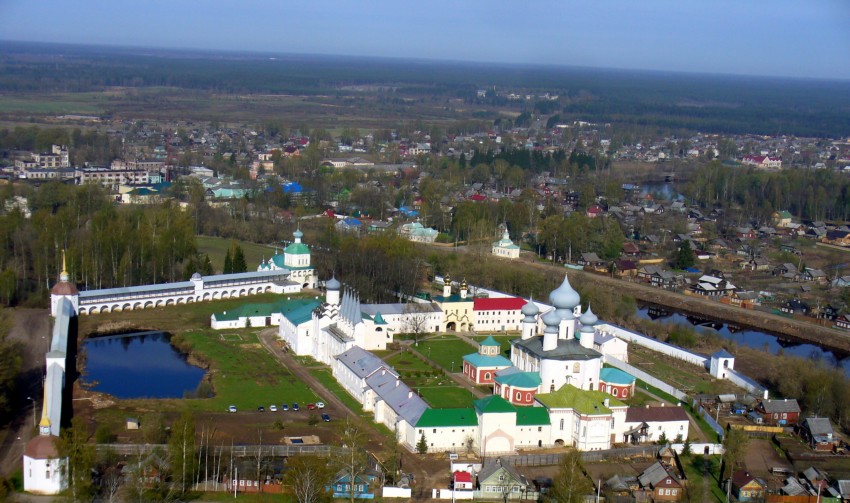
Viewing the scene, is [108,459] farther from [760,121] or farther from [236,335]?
[760,121]

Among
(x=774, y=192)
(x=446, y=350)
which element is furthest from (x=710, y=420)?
(x=774, y=192)

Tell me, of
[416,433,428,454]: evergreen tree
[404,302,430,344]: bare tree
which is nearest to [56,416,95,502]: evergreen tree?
[416,433,428,454]: evergreen tree

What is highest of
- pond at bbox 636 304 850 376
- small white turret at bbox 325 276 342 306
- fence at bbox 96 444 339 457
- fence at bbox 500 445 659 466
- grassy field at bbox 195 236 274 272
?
small white turret at bbox 325 276 342 306

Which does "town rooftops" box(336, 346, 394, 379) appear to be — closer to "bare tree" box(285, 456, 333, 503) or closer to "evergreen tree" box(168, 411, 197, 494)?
"bare tree" box(285, 456, 333, 503)

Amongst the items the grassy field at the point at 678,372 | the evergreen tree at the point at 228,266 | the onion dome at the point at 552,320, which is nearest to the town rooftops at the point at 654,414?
the onion dome at the point at 552,320

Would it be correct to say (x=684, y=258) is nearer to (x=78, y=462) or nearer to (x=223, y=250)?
(x=223, y=250)

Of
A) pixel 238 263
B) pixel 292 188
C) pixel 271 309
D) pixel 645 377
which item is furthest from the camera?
pixel 292 188

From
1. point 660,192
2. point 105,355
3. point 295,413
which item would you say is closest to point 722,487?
point 295,413
